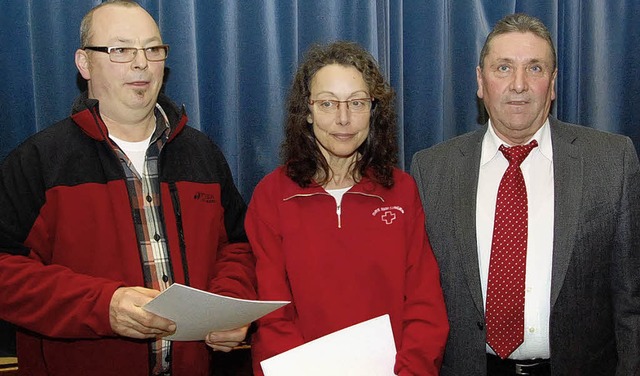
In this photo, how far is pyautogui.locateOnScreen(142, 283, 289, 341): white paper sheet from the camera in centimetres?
165

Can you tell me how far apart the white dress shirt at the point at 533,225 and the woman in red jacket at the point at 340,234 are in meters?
0.22

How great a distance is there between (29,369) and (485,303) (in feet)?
4.61

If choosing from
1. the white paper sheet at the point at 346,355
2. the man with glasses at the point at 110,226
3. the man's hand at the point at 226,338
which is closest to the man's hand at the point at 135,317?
the man with glasses at the point at 110,226

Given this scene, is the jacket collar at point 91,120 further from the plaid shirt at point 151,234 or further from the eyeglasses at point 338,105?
the eyeglasses at point 338,105

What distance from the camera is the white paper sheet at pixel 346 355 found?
1791 millimetres

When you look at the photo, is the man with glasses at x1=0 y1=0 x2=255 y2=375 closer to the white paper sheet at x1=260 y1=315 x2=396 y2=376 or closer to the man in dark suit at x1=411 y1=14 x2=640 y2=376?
the white paper sheet at x1=260 y1=315 x2=396 y2=376

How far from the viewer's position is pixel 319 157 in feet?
6.99

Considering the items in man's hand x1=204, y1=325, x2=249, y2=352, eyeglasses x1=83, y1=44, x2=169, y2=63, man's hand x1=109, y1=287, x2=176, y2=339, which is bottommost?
man's hand x1=204, y1=325, x2=249, y2=352

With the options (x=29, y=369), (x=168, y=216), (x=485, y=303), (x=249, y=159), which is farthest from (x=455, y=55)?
(x=29, y=369)

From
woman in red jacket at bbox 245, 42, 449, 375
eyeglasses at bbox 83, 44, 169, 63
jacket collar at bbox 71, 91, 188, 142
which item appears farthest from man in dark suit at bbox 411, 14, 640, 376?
eyeglasses at bbox 83, 44, 169, 63

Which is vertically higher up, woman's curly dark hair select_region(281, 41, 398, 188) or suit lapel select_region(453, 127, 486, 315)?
woman's curly dark hair select_region(281, 41, 398, 188)

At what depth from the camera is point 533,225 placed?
213 cm

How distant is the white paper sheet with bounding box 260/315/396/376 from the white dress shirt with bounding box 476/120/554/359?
1.38ft

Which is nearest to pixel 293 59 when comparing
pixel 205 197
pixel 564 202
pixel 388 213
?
pixel 205 197
